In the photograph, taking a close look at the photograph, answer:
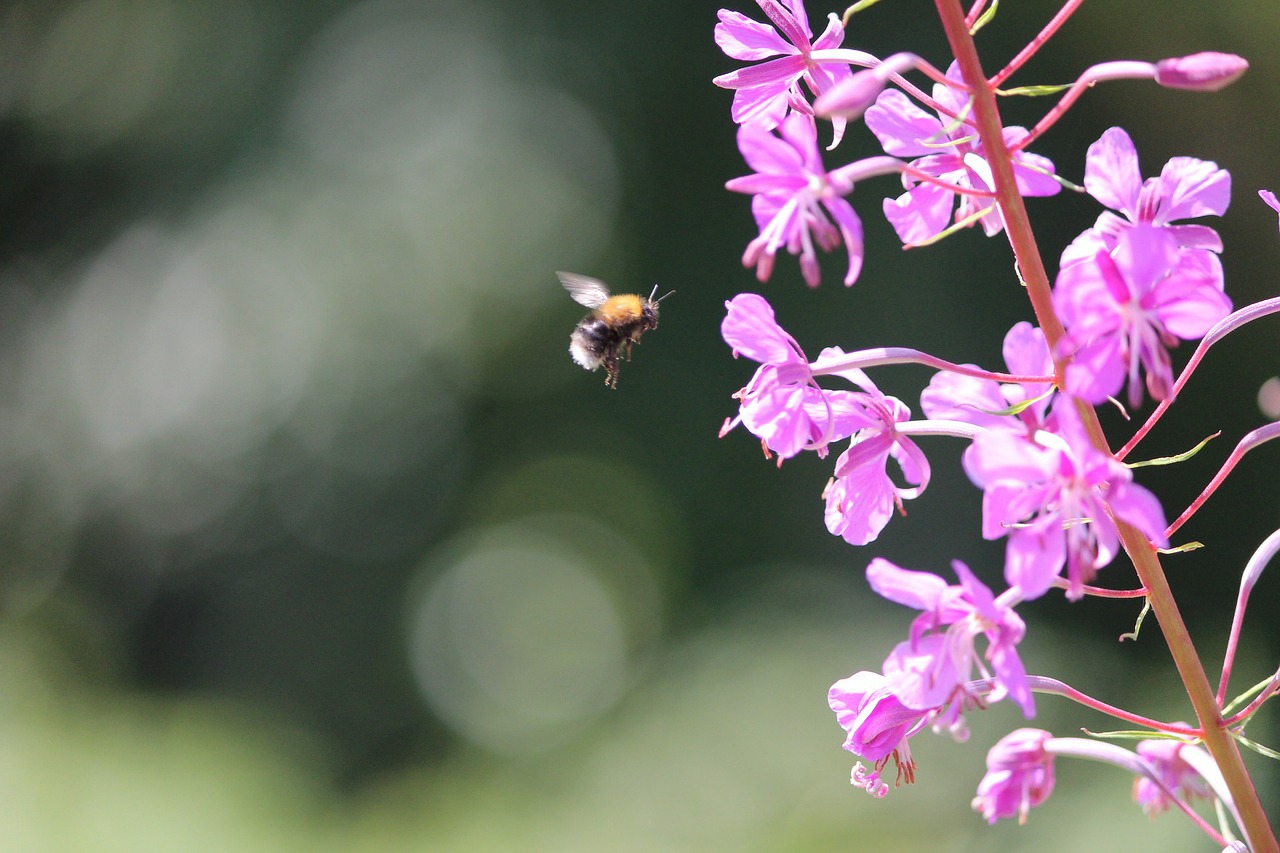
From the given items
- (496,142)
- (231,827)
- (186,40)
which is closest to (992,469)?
(231,827)

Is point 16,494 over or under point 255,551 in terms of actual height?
over

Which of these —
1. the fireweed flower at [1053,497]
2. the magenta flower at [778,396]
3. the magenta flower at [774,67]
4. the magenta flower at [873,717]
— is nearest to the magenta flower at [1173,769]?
the fireweed flower at [1053,497]

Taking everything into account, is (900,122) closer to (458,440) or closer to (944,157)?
(944,157)

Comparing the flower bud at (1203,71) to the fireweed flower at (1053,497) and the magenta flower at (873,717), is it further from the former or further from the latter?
the magenta flower at (873,717)

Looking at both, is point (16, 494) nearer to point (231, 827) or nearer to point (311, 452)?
point (311, 452)

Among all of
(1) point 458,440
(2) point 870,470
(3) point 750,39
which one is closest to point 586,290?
(3) point 750,39

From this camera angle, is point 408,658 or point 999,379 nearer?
point 999,379

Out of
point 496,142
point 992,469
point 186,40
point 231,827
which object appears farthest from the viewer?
point 186,40

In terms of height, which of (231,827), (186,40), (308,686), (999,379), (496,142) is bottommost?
(308,686)
